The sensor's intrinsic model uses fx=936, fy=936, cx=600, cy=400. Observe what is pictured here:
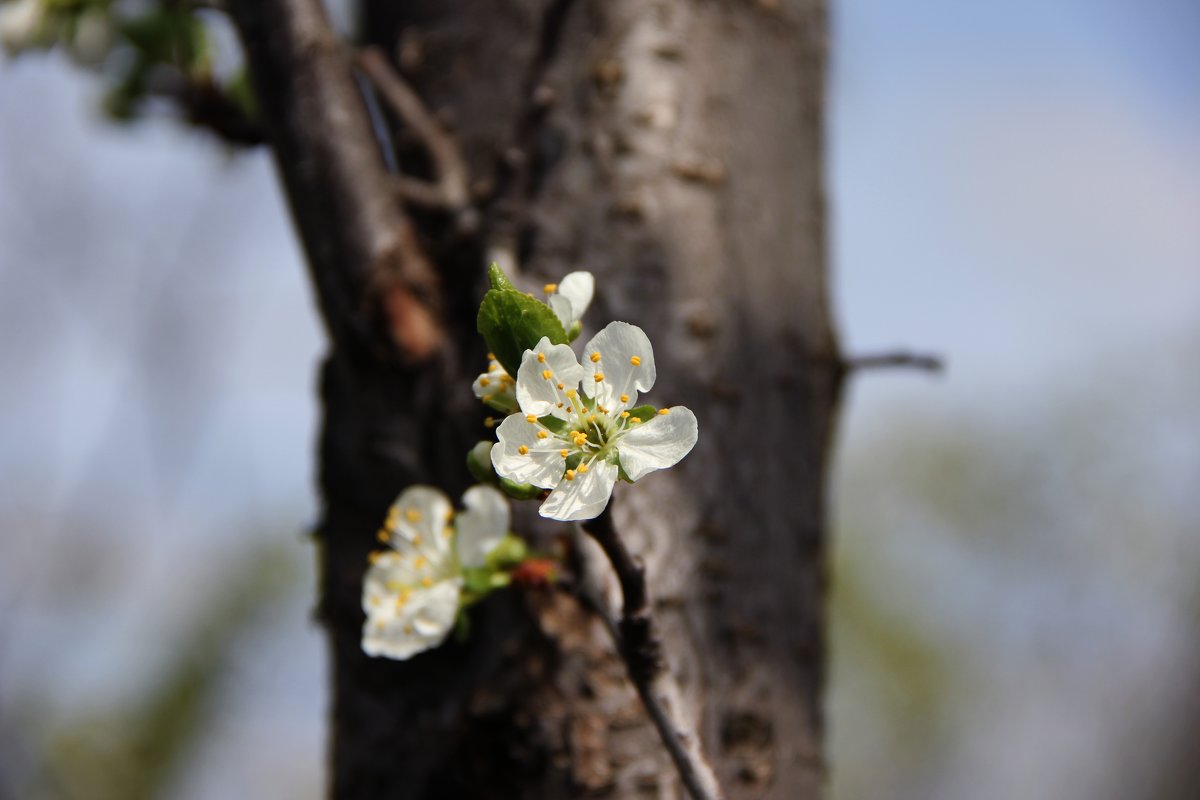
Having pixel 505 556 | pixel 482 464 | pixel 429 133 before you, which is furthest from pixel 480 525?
pixel 429 133

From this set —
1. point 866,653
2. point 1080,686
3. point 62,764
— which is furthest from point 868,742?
point 62,764

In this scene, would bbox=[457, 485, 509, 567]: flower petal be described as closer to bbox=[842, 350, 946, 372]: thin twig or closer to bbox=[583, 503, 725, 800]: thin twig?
bbox=[583, 503, 725, 800]: thin twig

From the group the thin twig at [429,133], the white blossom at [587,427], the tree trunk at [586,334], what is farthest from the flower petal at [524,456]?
the thin twig at [429,133]

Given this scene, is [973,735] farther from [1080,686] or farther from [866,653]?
[1080,686]

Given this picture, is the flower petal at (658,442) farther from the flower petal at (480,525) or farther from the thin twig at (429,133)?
the thin twig at (429,133)

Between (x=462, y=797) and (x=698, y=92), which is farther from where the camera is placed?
(x=698, y=92)

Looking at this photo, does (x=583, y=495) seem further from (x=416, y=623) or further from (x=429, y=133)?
(x=429, y=133)

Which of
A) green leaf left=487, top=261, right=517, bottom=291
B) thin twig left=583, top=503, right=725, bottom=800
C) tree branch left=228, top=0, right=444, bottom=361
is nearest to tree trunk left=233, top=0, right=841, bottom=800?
tree branch left=228, top=0, right=444, bottom=361
